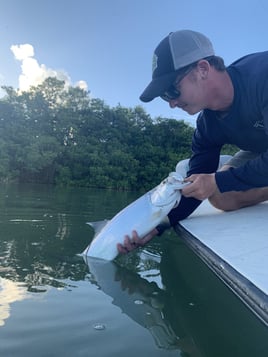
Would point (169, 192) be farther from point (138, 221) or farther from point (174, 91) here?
point (174, 91)

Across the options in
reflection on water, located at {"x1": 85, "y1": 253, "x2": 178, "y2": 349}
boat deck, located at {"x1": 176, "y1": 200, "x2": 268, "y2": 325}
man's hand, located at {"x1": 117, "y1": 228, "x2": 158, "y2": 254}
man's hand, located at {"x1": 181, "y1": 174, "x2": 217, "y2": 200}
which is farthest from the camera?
man's hand, located at {"x1": 117, "y1": 228, "x2": 158, "y2": 254}

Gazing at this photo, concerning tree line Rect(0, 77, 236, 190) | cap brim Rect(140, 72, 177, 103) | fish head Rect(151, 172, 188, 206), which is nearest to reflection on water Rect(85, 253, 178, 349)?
fish head Rect(151, 172, 188, 206)

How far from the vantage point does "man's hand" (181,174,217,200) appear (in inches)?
84.6

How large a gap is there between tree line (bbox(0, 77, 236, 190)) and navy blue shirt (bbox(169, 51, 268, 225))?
18002 millimetres

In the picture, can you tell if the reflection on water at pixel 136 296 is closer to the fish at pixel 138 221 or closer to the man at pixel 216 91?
the fish at pixel 138 221

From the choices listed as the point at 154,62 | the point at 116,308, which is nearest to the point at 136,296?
the point at 116,308

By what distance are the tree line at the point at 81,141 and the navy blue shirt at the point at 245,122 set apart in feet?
59.1

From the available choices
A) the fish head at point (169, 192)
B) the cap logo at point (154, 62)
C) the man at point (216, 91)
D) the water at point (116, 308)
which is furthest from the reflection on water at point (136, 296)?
the cap logo at point (154, 62)

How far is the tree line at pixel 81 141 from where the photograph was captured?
21.4 metres

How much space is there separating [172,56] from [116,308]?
4.12 ft

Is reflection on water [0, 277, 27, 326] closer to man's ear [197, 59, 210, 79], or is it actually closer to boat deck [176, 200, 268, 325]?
boat deck [176, 200, 268, 325]

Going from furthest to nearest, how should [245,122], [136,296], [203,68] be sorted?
[245,122], [203,68], [136,296]

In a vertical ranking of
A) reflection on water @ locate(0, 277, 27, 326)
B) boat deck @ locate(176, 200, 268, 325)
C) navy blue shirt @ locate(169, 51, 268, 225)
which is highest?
navy blue shirt @ locate(169, 51, 268, 225)

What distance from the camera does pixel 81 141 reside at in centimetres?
2469
